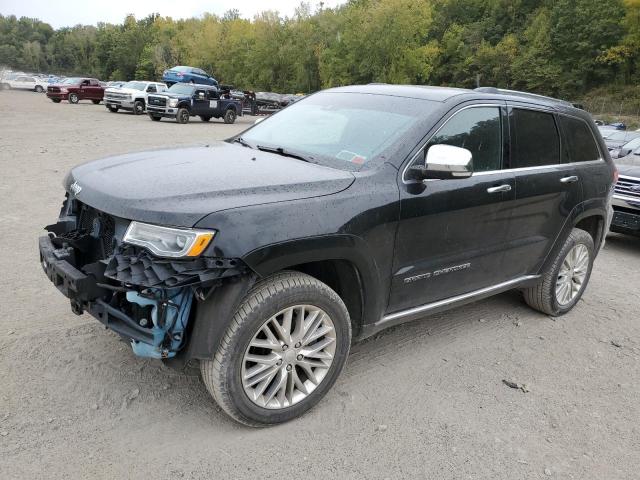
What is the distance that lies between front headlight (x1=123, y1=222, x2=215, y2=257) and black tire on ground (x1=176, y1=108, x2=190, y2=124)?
23468mm

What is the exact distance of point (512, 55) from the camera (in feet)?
Answer: 248

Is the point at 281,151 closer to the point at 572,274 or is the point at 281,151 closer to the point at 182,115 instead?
the point at 572,274

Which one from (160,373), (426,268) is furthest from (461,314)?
(160,373)

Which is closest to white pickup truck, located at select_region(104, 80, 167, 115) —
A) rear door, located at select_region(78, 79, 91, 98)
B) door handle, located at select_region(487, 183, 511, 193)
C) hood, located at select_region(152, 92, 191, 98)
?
hood, located at select_region(152, 92, 191, 98)

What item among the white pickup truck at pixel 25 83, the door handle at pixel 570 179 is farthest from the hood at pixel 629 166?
the white pickup truck at pixel 25 83

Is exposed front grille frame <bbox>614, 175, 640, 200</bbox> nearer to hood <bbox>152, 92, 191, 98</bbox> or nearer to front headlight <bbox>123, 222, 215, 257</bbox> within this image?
front headlight <bbox>123, 222, 215, 257</bbox>

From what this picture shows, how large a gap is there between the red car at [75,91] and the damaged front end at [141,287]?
37.4 meters

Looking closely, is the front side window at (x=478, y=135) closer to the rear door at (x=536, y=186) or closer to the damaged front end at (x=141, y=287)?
the rear door at (x=536, y=186)

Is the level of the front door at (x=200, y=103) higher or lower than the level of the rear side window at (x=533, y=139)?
lower

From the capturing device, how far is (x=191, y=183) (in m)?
2.83

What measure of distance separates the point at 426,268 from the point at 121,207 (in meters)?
1.89

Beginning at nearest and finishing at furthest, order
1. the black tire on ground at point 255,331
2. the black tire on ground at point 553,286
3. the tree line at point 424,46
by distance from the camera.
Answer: the black tire on ground at point 255,331 → the black tire on ground at point 553,286 → the tree line at point 424,46

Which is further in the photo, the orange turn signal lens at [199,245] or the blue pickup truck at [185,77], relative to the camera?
the blue pickup truck at [185,77]

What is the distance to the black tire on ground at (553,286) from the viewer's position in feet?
15.4
